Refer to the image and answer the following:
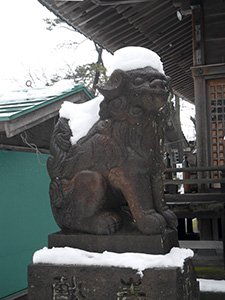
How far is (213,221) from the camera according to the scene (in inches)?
317

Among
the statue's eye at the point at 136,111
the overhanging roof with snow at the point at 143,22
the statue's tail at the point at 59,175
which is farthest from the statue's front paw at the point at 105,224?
the overhanging roof with snow at the point at 143,22

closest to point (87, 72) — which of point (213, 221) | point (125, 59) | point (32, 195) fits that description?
point (213, 221)

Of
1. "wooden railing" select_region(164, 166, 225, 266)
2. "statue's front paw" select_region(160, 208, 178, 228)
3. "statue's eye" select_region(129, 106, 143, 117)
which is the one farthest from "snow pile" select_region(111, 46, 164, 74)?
"wooden railing" select_region(164, 166, 225, 266)

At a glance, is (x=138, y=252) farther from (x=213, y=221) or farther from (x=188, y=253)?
(x=213, y=221)

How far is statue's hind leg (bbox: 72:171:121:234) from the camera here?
3.36m

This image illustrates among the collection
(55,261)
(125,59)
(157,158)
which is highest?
(125,59)

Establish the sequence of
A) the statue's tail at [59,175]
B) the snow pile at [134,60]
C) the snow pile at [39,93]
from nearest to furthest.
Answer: the snow pile at [134,60] < the statue's tail at [59,175] < the snow pile at [39,93]

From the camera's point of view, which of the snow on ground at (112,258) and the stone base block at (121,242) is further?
the stone base block at (121,242)

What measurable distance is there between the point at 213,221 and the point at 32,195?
4.14m

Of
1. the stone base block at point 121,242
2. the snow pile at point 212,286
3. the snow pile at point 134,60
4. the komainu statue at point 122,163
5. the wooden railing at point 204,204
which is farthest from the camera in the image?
the wooden railing at point 204,204

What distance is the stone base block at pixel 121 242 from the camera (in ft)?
10.4

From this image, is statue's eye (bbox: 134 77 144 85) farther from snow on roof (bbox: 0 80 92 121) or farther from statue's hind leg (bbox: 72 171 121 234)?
snow on roof (bbox: 0 80 92 121)

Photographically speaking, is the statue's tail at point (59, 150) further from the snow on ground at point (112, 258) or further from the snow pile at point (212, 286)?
the snow pile at point (212, 286)

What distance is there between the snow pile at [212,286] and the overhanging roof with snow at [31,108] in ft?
9.90
